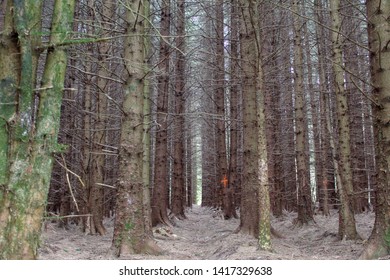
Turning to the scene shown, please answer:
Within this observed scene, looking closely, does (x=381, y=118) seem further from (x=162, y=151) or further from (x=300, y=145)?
A: (x=162, y=151)

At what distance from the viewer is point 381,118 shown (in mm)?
5016

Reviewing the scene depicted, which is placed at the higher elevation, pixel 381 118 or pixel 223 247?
pixel 381 118

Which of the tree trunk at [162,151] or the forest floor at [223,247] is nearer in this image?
the forest floor at [223,247]

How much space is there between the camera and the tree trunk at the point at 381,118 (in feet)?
16.0

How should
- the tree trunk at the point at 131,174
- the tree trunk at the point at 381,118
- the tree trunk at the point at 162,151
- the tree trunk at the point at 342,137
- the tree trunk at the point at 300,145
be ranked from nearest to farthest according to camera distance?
the tree trunk at the point at 381,118 → the tree trunk at the point at 131,174 → the tree trunk at the point at 342,137 → the tree trunk at the point at 300,145 → the tree trunk at the point at 162,151

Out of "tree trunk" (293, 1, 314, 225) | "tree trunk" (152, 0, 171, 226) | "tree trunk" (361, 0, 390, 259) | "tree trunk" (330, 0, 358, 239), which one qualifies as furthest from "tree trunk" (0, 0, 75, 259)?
"tree trunk" (293, 1, 314, 225)

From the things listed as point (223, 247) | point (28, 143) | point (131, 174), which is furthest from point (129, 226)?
point (28, 143)

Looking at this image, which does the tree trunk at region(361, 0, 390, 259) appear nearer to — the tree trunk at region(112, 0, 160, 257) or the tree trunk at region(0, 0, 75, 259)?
the tree trunk at region(112, 0, 160, 257)

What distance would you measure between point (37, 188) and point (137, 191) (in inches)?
107

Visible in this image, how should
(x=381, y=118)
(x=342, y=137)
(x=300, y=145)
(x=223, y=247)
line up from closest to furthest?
(x=381, y=118) → (x=223, y=247) → (x=342, y=137) → (x=300, y=145)

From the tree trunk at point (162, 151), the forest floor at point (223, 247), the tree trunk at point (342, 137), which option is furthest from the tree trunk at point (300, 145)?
the tree trunk at point (162, 151)

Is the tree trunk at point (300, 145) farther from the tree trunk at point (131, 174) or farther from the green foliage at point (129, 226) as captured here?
the green foliage at point (129, 226)

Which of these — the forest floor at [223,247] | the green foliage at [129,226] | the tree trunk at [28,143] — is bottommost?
the forest floor at [223,247]
